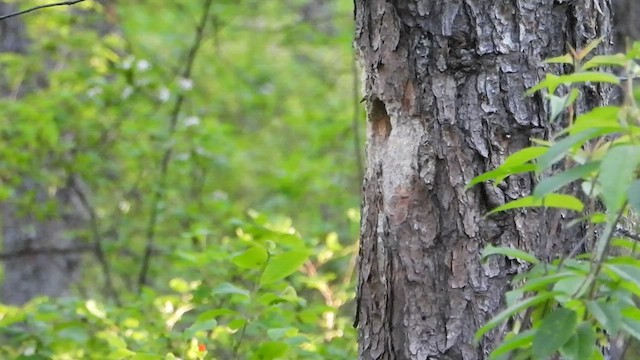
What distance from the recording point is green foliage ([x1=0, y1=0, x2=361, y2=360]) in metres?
3.01

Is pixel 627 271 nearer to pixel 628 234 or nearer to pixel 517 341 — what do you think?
pixel 517 341

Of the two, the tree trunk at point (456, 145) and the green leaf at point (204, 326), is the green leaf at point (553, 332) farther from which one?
the green leaf at point (204, 326)

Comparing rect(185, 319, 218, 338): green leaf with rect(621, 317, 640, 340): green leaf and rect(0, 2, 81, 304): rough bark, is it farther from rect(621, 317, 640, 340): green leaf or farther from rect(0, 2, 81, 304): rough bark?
rect(0, 2, 81, 304): rough bark

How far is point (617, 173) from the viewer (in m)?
1.13

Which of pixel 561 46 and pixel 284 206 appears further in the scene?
pixel 284 206

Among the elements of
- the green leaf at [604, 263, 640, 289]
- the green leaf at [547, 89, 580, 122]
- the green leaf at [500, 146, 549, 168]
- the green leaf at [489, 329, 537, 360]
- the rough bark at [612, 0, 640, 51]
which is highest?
the green leaf at [547, 89, 580, 122]

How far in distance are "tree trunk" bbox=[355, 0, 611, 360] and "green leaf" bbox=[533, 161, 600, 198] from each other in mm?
600

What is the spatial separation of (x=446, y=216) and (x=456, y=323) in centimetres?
23

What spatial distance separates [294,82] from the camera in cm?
790

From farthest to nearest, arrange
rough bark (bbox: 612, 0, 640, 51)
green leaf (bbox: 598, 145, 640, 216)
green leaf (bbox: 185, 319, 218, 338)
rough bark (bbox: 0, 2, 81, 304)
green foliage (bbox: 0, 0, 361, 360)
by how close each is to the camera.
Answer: rough bark (bbox: 0, 2, 81, 304) → rough bark (bbox: 612, 0, 640, 51) → green foliage (bbox: 0, 0, 361, 360) → green leaf (bbox: 185, 319, 218, 338) → green leaf (bbox: 598, 145, 640, 216)

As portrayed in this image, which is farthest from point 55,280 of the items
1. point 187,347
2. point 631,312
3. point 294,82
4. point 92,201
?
point 631,312

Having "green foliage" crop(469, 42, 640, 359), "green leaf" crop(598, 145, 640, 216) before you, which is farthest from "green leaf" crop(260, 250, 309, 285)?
"green leaf" crop(598, 145, 640, 216)

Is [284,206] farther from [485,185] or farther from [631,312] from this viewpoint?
[631,312]

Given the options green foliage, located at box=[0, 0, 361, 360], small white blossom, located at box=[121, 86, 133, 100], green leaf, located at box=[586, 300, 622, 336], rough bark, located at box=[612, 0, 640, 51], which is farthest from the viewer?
small white blossom, located at box=[121, 86, 133, 100]
